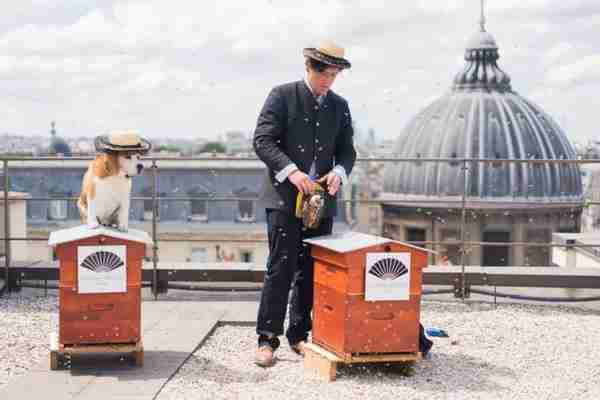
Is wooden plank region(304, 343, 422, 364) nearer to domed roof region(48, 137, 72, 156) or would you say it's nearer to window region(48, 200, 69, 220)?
window region(48, 200, 69, 220)

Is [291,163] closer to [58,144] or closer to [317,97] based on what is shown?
[317,97]

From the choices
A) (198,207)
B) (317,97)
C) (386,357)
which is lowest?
(198,207)

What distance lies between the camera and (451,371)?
536cm

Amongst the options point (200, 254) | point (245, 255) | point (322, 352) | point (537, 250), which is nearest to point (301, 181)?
point (322, 352)

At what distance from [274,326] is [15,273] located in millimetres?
3660

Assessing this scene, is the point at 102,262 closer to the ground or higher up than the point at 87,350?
higher up

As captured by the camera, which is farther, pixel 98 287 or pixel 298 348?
pixel 298 348

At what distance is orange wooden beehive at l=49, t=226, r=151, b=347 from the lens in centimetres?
510

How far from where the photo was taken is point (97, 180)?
213 inches

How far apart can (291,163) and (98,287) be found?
1281 mm

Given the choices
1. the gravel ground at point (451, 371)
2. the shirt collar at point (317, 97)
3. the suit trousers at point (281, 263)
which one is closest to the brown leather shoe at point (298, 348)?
the gravel ground at point (451, 371)

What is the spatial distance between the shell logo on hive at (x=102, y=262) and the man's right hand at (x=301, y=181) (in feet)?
3.50

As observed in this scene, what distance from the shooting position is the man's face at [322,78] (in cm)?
525

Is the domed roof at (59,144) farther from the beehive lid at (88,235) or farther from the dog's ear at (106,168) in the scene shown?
the beehive lid at (88,235)
